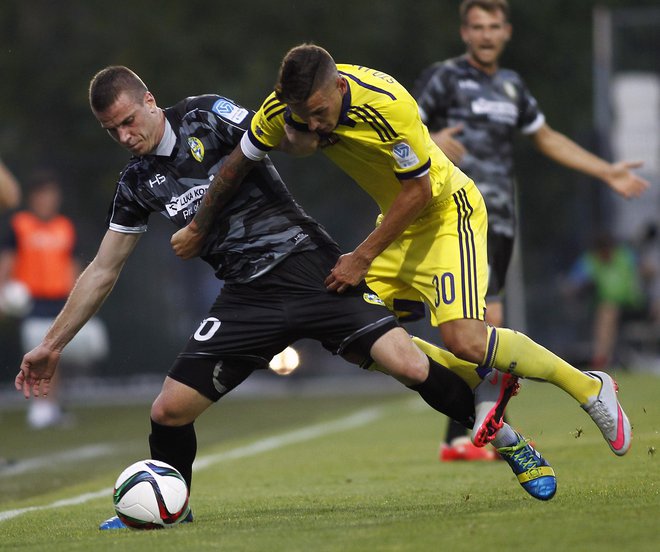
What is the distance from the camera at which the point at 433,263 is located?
6777 mm

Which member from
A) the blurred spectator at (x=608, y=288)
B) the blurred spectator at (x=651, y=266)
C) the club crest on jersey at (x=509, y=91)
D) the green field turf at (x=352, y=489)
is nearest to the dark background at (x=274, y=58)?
the blurred spectator at (x=651, y=266)

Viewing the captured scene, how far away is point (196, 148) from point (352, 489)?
213cm

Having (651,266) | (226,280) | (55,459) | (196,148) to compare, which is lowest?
(651,266)

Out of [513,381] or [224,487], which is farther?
[224,487]

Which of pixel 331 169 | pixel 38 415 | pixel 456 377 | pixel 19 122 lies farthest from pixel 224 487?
pixel 19 122

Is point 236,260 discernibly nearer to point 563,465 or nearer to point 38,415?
point 563,465

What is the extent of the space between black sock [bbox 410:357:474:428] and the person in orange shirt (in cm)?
875

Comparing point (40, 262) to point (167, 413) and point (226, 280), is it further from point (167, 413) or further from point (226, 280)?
point (167, 413)

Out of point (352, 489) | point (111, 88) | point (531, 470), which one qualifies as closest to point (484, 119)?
A: point (352, 489)

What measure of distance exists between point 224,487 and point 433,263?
231 centimetres

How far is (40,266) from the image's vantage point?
15109 mm

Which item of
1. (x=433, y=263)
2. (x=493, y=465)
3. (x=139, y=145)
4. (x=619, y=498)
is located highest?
(x=139, y=145)

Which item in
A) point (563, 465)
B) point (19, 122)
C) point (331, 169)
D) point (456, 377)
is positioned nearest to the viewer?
point (456, 377)

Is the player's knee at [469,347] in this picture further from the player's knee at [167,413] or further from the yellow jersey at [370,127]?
the player's knee at [167,413]
